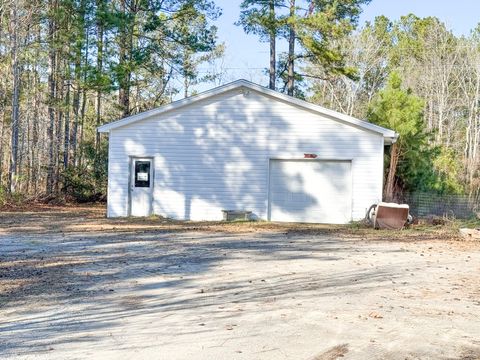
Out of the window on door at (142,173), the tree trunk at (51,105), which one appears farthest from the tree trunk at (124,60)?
the window on door at (142,173)

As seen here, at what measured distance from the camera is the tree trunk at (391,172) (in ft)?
63.7

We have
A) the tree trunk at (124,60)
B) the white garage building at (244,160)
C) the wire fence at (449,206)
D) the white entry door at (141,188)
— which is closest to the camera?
the white garage building at (244,160)

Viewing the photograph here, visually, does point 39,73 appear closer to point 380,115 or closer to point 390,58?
point 380,115

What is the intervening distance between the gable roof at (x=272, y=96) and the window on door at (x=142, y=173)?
A: 4.49 ft

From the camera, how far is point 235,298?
662cm

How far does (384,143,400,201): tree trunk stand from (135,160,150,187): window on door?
795cm

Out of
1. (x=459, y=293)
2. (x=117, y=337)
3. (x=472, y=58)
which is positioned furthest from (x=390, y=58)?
(x=117, y=337)

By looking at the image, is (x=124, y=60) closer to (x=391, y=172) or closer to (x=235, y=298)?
(x=391, y=172)

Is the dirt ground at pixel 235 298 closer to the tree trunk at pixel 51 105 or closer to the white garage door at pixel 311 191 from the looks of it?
the white garage door at pixel 311 191

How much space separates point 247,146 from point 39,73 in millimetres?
20121

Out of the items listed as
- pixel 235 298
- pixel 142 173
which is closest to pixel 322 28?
pixel 142 173

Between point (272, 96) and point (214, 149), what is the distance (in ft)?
8.11

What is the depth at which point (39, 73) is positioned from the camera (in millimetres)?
32875

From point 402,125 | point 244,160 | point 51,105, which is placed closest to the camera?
point 244,160
